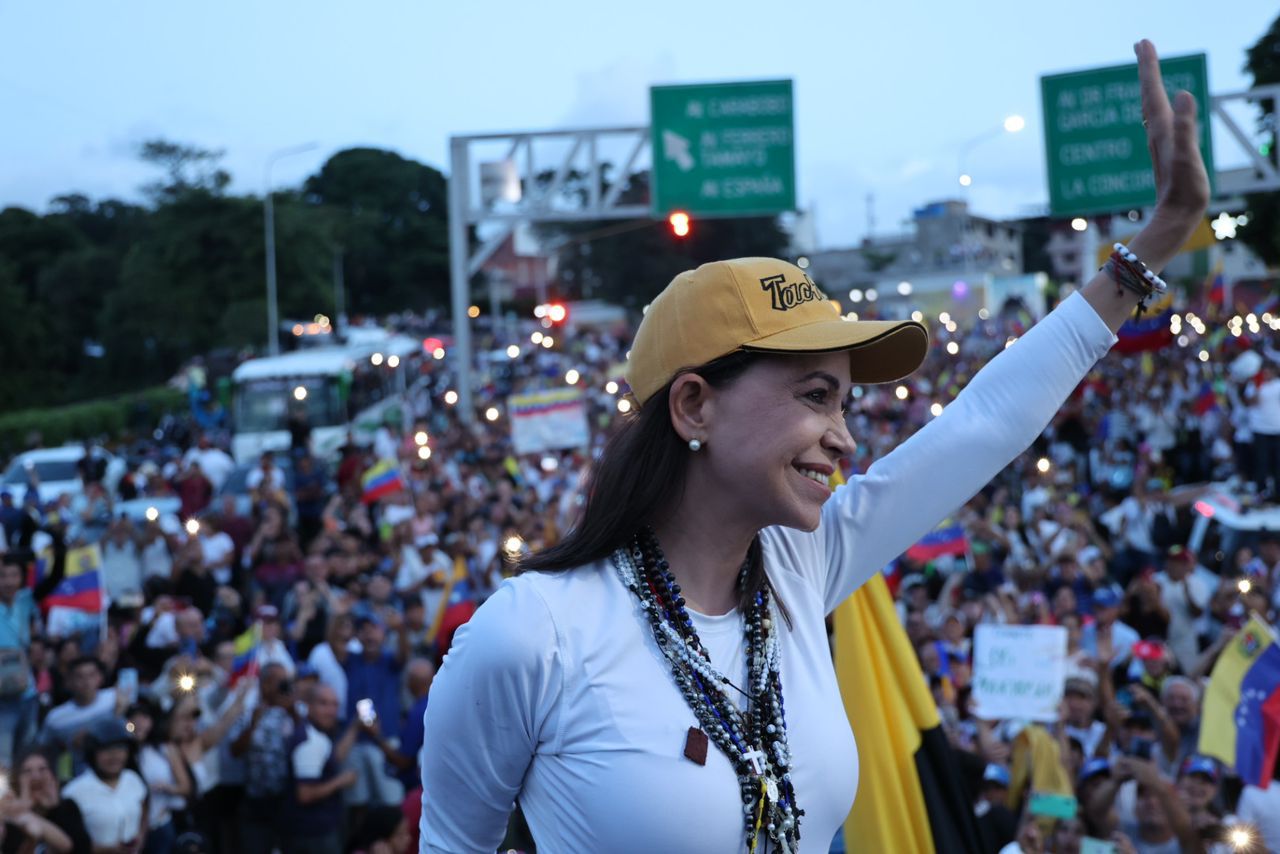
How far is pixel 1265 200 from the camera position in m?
43.3

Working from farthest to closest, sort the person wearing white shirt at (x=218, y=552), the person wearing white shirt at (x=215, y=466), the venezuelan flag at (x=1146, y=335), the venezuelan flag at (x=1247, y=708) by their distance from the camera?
the person wearing white shirt at (x=215, y=466)
the venezuelan flag at (x=1146, y=335)
the person wearing white shirt at (x=218, y=552)
the venezuelan flag at (x=1247, y=708)

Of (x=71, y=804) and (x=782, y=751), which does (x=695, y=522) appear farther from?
(x=71, y=804)

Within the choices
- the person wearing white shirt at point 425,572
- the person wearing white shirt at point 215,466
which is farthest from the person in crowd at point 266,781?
the person wearing white shirt at point 215,466

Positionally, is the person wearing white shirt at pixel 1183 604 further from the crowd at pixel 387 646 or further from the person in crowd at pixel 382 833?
the person in crowd at pixel 382 833


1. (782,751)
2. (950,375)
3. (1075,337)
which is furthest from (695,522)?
(950,375)

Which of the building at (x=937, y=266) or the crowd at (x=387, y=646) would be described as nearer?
the crowd at (x=387, y=646)

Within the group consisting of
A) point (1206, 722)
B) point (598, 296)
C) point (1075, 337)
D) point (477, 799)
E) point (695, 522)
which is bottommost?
point (1206, 722)

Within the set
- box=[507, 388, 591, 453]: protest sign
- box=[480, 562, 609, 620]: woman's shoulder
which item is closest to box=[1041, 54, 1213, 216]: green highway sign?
box=[507, 388, 591, 453]: protest sign

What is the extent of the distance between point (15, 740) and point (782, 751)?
7.40 m

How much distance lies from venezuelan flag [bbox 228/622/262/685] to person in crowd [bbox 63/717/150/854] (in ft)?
4.67

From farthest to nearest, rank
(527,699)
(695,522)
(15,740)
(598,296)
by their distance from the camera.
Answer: (598,296)
(15,740)
(695,522)
(527,699)

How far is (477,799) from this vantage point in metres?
2.05

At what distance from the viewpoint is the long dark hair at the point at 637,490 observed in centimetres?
218

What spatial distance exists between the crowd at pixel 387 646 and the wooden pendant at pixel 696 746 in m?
0.48
